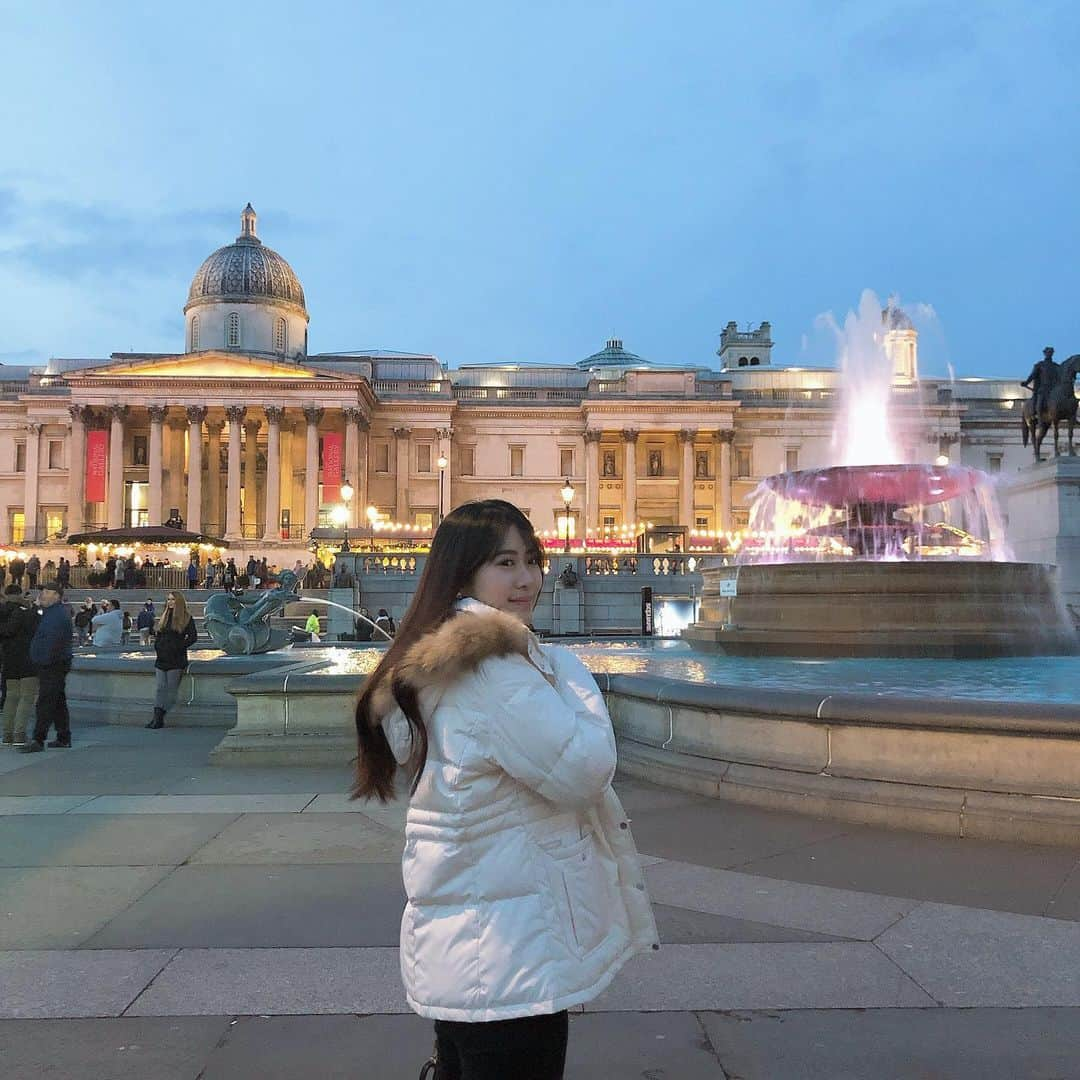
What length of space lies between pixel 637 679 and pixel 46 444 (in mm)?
72866

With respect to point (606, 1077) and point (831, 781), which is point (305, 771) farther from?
point (606, 1077)

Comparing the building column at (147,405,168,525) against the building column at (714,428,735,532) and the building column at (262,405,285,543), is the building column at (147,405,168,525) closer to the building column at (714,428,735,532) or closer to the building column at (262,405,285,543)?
the building column at (262,405,285,543)

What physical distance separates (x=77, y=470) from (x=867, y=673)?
215ft

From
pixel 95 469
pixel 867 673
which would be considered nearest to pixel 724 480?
pixel 95 469

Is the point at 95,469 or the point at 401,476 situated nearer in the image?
the point at 95,469

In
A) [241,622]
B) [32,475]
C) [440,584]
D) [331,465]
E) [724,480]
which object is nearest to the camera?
[440,584]

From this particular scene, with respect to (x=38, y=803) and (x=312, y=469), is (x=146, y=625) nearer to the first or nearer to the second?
(x=38, y=803)

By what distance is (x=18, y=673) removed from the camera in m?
12.5

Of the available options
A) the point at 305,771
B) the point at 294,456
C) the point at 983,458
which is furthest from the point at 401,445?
the point at 305,771

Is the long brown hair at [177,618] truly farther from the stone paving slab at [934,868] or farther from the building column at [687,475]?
the building column at [687,475]

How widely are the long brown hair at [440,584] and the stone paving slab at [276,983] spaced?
172cm

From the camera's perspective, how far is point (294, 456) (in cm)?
7356

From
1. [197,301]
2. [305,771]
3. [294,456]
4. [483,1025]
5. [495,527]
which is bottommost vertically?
[305,771]

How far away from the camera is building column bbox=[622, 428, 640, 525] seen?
7444cm
